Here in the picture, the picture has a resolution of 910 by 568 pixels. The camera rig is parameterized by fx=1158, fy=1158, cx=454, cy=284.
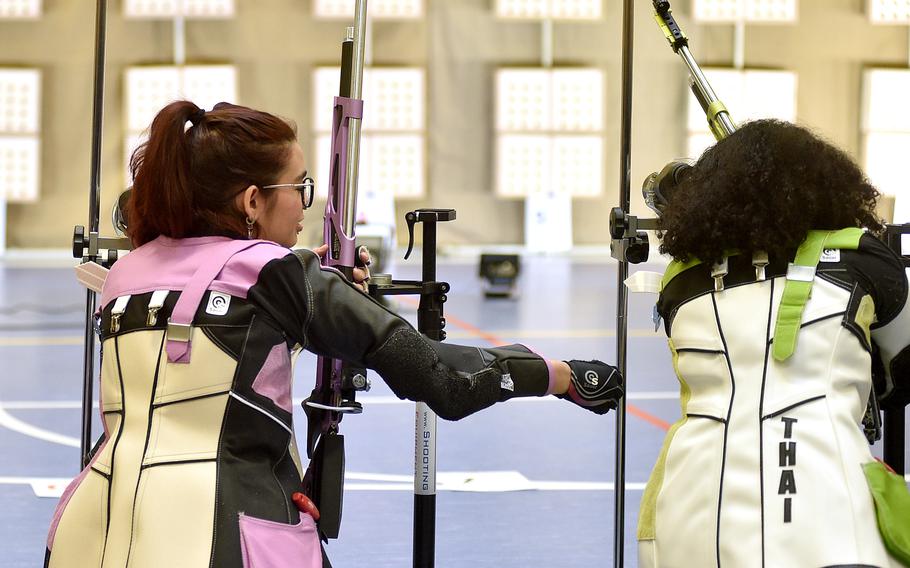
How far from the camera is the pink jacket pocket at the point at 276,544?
1.62m

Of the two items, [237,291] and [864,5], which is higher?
Result: [864,5]

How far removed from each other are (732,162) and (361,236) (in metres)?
7.59

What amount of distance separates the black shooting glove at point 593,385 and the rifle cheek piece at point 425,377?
21cm

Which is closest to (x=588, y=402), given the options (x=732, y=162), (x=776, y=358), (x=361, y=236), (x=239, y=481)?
(x=776, y=358)

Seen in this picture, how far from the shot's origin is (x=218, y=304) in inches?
65.2

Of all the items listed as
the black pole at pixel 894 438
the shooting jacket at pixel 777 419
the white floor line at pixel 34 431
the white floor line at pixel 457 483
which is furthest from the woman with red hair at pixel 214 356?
the white floor line at pixel 34 431

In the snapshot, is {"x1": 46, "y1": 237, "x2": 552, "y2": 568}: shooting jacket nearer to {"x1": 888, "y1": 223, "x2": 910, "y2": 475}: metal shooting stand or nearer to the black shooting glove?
the black shooting glove

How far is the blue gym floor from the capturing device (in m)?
3.51

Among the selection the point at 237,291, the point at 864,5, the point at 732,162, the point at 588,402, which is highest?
the point at 864,5

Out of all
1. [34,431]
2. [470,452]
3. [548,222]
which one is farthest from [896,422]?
[548,222]

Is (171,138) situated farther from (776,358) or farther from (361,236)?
(361,236)

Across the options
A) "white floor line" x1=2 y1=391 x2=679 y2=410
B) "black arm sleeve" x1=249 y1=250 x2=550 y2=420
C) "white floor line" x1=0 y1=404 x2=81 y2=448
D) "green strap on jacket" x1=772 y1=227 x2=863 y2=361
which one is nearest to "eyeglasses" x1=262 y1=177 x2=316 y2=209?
"black arm sleeve" x1=249 y1=250 x2=550 y2=420

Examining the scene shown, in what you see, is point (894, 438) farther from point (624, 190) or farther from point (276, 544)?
point (276, 544)

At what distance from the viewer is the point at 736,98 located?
1265 centimetres
